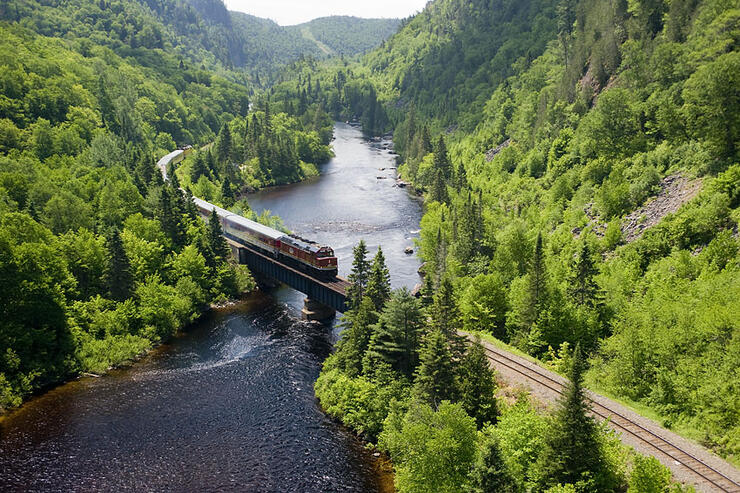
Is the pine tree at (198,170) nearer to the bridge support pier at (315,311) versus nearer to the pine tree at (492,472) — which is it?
the bridge support pier at (315,311)

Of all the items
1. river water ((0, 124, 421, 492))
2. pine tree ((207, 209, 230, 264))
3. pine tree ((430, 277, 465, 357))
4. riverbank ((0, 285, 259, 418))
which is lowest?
riverbank ((0, 285, 259, 418))

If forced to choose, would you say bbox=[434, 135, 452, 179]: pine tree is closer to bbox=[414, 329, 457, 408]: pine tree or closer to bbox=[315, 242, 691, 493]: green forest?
bbox=[315, 242, 691, 493]: green forest

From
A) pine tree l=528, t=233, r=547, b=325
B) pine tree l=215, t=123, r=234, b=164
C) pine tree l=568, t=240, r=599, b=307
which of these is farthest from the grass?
pine tree l=215, t=123, r=234, b=164

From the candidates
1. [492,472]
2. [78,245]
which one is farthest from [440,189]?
[492,472]

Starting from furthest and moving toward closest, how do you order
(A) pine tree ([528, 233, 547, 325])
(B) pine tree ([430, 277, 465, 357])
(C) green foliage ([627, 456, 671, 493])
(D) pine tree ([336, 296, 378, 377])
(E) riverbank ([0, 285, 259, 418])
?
1. (A) pine tree ([528, 233, 547, 325])
2. (D) pine tree ([336, 296, 378, 377])
3. (E) riverbank ([0, 285, 259, 418])
4. (B) pine tree ([430, 277, 465, 357])
5. (C) green foliage ([627, 456, 671, 493])

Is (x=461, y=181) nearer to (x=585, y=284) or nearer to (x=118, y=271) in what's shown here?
(x=585, y=284)

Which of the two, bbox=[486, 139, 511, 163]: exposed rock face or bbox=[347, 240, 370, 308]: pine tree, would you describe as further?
bbox=[486, 139, 511, 163]: exposed rock face

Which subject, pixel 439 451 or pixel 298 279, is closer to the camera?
pixel 439 451
